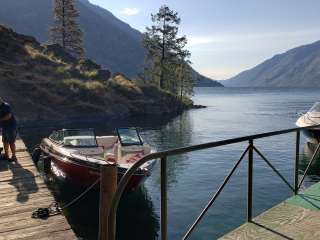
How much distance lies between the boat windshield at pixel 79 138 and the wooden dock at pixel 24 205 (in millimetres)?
4743

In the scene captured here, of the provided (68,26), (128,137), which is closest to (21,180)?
(128,137)

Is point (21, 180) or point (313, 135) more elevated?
point (21, 180)

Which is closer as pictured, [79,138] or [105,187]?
[105,187]

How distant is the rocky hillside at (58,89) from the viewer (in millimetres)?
51906

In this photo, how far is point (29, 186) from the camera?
11.8m

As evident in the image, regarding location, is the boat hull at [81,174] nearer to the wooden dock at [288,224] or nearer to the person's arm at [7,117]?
the person's arm at [7,117]

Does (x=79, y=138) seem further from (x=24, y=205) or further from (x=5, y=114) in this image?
(x=24, y=205)

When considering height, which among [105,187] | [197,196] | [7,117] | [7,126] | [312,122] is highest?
[7,117]

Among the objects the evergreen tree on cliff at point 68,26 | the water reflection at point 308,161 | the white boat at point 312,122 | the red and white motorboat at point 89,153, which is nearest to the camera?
the red and white motorboat at point 89,153

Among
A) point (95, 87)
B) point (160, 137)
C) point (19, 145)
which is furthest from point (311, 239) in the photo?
point (95, 87)

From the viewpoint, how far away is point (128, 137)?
2053cm

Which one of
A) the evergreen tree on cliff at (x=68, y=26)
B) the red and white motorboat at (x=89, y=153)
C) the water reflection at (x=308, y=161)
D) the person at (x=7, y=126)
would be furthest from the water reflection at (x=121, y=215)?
the evergreen tree on cliff at (x=68, y=26)

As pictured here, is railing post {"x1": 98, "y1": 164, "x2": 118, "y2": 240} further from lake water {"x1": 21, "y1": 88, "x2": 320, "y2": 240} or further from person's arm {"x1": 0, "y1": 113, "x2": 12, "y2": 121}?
person's arm {"x1": 0, "y1": 113, "x2": 12, "y2": 121}

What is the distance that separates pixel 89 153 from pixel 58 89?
1525 inches
